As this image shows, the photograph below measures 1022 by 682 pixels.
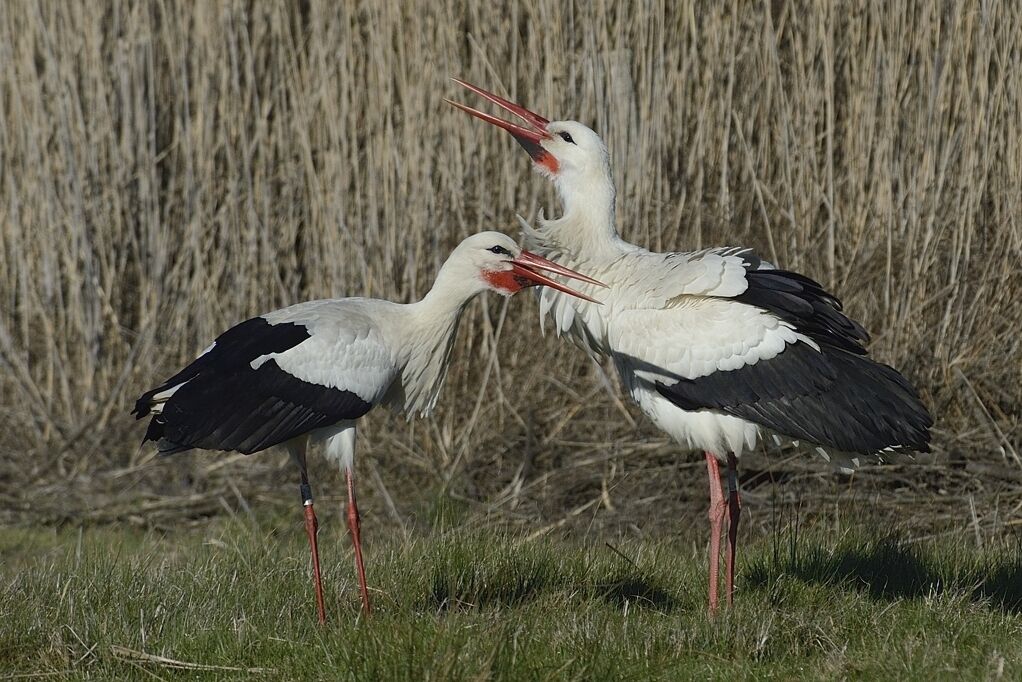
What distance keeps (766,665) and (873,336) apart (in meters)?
2.78

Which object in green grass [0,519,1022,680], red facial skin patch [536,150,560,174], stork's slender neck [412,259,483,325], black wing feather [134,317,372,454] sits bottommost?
green grass [0,519,1022,680]

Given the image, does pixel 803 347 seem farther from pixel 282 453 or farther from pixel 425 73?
pixel 282 453

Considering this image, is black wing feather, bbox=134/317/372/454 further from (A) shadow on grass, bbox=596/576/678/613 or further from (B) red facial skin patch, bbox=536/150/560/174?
(B) red facial skin patch, bbox=536/150/560/174

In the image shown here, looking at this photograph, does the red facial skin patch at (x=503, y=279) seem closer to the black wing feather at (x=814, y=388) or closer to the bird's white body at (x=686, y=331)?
the bird's white body at (x=686, y=331)

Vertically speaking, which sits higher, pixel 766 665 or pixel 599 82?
pixel 599 82

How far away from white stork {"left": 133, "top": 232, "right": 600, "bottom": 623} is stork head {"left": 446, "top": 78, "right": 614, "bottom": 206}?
1.85ft

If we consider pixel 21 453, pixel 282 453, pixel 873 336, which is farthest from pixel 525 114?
pixel 21 453

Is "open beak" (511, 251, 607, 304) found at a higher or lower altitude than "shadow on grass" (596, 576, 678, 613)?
higher

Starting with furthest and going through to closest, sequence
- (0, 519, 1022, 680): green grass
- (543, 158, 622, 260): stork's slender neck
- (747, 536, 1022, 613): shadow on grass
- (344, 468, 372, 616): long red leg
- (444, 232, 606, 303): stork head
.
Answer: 1. (543, 158, 622, 260): stork's slender neck
2. (444, 232, 606, 303): stork head
3. (747, 536, 1022, 613): shadow on grass
4. (344, 468, 372, 616): long red leg
5. (0, 519, 1022, 680): green grass

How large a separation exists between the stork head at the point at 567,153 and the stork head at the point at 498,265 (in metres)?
0.56

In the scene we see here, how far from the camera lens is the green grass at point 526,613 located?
12.1 ft

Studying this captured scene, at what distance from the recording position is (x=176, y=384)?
4.68 m

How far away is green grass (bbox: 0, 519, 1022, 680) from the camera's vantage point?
145 inches

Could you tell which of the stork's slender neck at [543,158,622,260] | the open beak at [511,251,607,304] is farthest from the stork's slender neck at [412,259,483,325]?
the stork's slender neck at [543,158,622,260]
